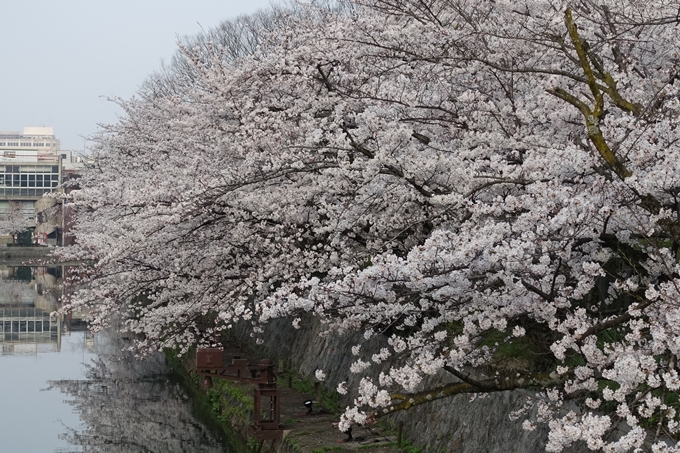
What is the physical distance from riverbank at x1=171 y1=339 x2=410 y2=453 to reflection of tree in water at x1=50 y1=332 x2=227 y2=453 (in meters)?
0.60

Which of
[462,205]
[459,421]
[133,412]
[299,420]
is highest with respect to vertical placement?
[462,205]

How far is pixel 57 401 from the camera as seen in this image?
18.8m

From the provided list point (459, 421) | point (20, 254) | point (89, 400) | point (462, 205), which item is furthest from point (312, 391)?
point (20, 254)

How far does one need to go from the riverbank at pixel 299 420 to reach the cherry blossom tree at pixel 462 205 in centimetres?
70

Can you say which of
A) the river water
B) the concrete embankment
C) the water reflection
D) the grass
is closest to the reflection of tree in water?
the river water

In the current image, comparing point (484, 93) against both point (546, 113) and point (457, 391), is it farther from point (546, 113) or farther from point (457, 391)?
point (457, 391)

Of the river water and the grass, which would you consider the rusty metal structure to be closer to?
the grass

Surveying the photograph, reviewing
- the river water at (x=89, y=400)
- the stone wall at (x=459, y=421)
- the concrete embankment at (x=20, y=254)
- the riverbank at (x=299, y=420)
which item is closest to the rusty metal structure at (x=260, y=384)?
the riverbank at (x=299, y=420)

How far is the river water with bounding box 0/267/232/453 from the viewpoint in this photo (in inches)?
597

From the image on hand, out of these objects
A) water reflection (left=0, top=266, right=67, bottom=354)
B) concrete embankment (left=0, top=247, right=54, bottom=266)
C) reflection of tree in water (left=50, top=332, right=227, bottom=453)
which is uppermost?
concrete embankment (left=0, top=247, right=54, bottom=266)

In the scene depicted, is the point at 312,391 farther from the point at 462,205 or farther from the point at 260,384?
the point at 462,205

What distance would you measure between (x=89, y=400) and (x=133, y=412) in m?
1.94

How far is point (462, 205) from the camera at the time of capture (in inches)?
305

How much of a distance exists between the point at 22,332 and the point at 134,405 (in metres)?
14.1
